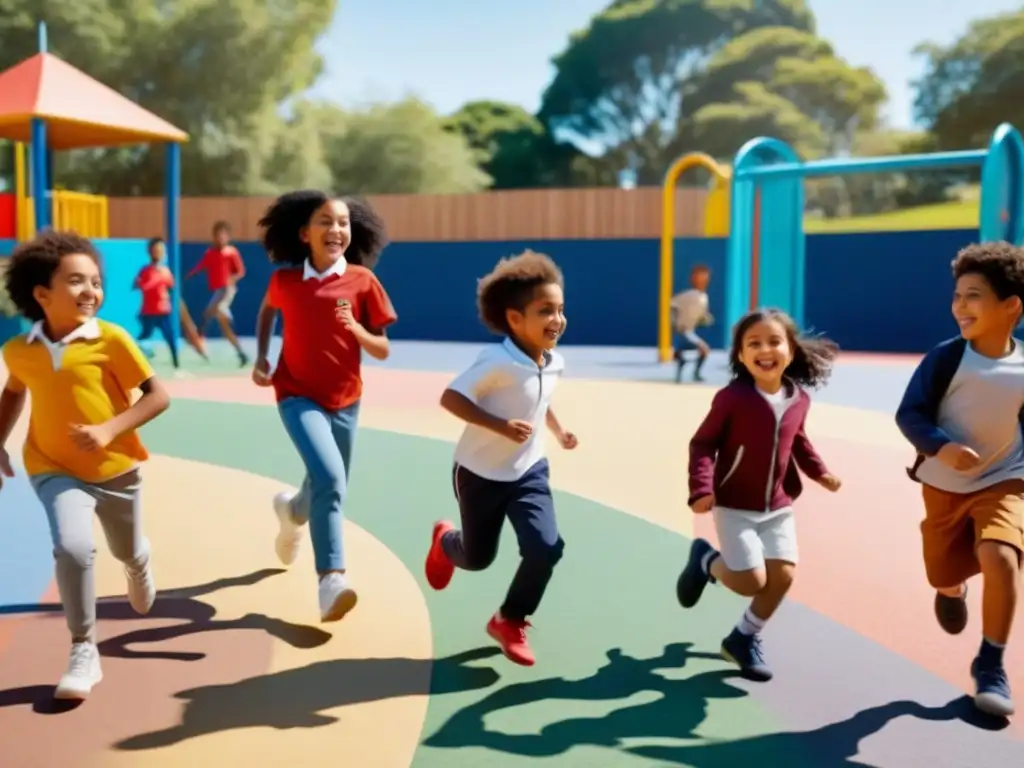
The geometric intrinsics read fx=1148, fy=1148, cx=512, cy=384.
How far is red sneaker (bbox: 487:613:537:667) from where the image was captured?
13.5 feet

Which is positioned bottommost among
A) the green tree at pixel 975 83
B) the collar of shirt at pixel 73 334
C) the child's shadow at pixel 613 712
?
the child's shadow at pixel 613 712

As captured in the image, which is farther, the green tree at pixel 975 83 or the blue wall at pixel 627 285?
the green tree at pixel 975 83

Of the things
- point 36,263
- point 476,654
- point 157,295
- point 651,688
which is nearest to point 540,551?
point 476,654

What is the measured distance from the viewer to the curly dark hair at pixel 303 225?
201 inches

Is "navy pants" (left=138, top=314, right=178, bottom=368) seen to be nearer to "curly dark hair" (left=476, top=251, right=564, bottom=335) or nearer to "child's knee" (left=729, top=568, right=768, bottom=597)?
"curly dark hair" (left=476, top=251, right=564, bottom=335)

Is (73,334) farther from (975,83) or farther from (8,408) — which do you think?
(975,83)

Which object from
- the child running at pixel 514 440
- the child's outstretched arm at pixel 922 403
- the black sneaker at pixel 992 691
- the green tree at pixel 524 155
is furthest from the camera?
the green tree at pixel 524 155

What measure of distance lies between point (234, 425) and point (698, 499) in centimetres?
697

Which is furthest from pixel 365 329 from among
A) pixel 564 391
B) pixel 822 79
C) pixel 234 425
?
pixel 822 79

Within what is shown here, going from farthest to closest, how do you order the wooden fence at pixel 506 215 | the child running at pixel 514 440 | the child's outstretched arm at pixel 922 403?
the wooden fence at pixel 506 215
the child running at pixel 514 440
the child's outstretched arm at pixel 922 403

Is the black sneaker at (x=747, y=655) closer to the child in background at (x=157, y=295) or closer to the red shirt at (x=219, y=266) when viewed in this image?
the child in background at (x=157, y=295)

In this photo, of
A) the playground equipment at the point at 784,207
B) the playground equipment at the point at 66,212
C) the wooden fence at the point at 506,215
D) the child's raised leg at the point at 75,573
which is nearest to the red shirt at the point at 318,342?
the child's raised leg at the point at 75,573

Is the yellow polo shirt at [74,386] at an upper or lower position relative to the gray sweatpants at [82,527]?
upper

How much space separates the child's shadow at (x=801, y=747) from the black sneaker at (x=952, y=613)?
22.7 inches
